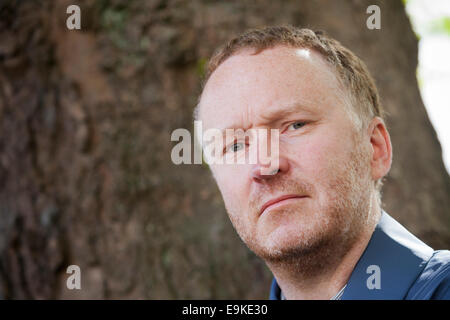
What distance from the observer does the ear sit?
5.55 ft

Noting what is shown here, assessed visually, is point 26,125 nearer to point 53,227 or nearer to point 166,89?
point 53,227

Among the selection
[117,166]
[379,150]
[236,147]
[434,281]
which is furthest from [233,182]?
[117,166]

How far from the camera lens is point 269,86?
62.7 inches

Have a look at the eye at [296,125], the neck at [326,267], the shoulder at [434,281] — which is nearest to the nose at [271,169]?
the eye at [296,125]

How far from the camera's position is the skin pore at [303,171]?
4.89ft

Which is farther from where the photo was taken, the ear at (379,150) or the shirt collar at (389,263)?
the ear at (379,150)

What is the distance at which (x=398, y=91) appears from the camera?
134 inches

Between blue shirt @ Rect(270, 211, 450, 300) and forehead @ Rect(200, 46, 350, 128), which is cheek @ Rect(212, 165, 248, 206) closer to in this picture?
forehead @ Rect(200, 46, 350, 128)

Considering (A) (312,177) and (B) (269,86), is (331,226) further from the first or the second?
(B) (269,86)

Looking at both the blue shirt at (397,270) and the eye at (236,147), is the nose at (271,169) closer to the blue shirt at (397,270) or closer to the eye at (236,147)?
the eye at (236,147)

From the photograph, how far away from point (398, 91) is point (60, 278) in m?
2.62

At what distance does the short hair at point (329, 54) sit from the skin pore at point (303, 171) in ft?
0.12

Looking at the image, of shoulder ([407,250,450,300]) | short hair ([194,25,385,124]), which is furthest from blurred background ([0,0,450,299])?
shoulder ([407,250,450,300])
